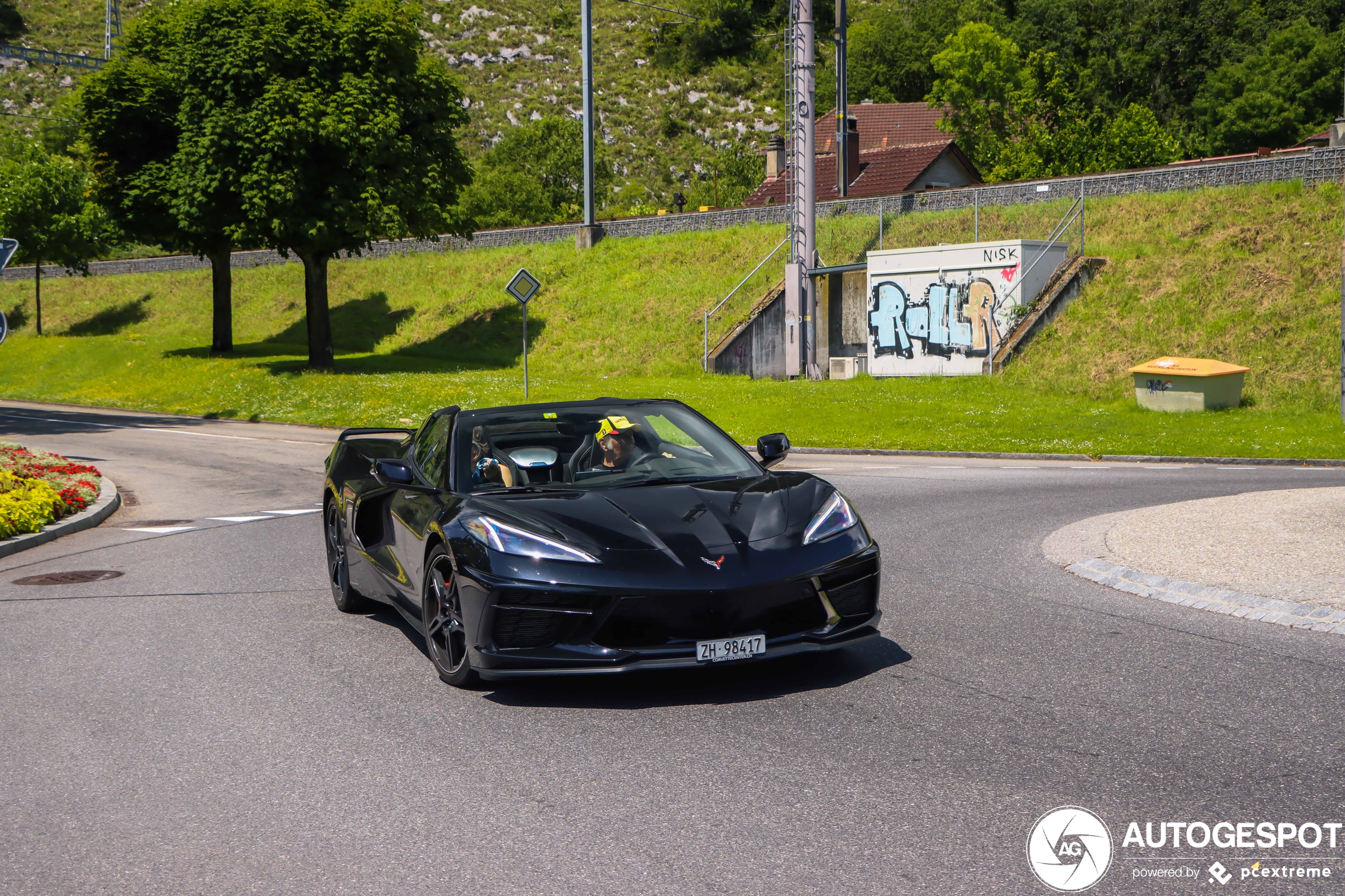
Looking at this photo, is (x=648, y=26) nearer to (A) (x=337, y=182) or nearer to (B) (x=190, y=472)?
(A) (x=337, y=182)

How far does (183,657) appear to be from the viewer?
6824 mm

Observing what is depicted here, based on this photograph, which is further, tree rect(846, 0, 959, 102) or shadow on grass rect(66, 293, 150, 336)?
tree rect(846, 0, 959, 102)

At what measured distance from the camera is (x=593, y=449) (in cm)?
679

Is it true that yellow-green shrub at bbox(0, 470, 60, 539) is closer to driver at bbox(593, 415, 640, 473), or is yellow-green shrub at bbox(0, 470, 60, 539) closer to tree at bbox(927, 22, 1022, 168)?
driver at bbox(593, 415, 640, 473)

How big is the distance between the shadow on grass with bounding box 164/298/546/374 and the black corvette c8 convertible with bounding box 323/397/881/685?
3103 centimetres

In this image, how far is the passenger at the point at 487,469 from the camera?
6.45 metres

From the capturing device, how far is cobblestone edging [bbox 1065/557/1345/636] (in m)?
6.93

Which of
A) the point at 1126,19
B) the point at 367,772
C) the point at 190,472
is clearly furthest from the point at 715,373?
the point at 1126,19

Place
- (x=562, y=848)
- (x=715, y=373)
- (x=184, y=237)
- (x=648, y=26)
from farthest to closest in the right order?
(x=648, y=26) < (x=184, y=237) < (x=715, y=373) < (x=562, y=848)

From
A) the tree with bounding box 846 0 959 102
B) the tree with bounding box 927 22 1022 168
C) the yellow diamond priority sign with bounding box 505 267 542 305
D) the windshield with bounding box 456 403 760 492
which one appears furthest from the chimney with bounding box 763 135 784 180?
the windshield with bounding box 456 403 760 492

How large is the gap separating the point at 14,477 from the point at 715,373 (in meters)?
24.7

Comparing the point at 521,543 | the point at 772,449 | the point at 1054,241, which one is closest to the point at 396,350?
the point at 1054,241

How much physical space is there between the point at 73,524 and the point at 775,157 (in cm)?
5237

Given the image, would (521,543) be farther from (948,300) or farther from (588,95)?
(588,95)
